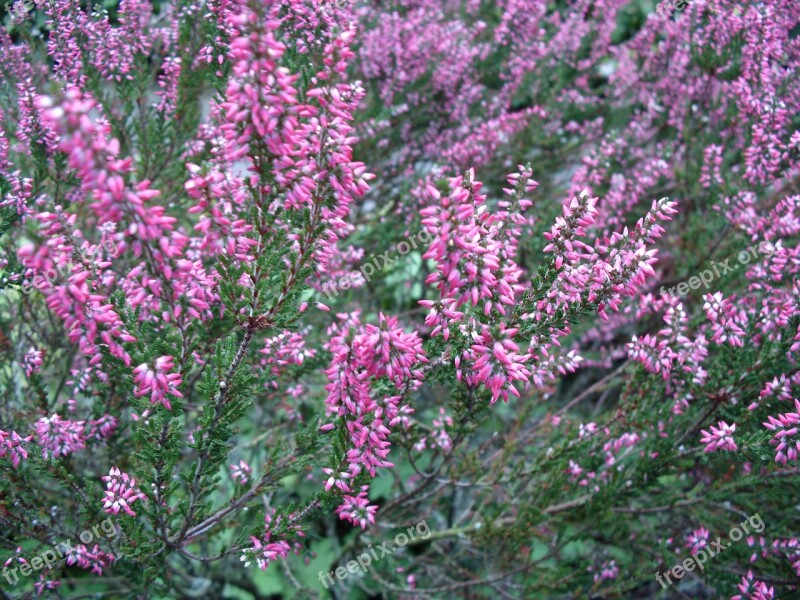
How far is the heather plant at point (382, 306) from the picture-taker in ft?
5.67

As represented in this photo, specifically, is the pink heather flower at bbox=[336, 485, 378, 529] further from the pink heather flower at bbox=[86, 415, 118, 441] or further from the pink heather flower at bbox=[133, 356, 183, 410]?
the pink heather flower at bbox=[86, 415, 118, 441]

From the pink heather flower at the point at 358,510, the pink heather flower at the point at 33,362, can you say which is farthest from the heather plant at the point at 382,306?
the pink heather flower at the point at 33,362

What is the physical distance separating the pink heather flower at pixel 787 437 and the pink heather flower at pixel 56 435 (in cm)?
281

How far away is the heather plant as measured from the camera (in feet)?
5.67

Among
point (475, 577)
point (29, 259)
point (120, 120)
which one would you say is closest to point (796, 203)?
point (475, 577)

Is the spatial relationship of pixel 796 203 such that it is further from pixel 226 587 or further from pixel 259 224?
pixel 226 587

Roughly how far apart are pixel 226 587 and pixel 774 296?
416 cm

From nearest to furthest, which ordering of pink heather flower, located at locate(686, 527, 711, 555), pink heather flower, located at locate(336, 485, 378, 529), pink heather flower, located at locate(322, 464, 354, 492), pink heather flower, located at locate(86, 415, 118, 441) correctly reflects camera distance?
1. pink heather flower, located at locate(322, 464, 354, 492)
2. pink heather flower, located at locate(336, 485, 378, 529)
3. pink heather flower, located at locate(86, 415, 118, 441)
4. pink heather flower, located at locate(686, 527, 711, 555)

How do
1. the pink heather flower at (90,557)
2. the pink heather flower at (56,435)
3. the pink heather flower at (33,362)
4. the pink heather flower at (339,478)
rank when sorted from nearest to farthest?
the pink heather flower at (339,478) < the pink heather flower at (90,557) < the pink heather flower at (56,435) < the pink heather flower at (33,362)

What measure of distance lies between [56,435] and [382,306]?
3.49 meters

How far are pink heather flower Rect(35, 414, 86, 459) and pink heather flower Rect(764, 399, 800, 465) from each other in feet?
9.23

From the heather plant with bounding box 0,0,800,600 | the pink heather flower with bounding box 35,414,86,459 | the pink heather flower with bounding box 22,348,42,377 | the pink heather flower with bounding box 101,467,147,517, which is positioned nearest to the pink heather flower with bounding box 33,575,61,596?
the heather plant with bounding box 0,0,800,600

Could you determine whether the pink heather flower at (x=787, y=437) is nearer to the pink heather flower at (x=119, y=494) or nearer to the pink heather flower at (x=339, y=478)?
the pink heather flower at (x=339, y=478)

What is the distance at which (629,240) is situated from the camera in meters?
2.05
